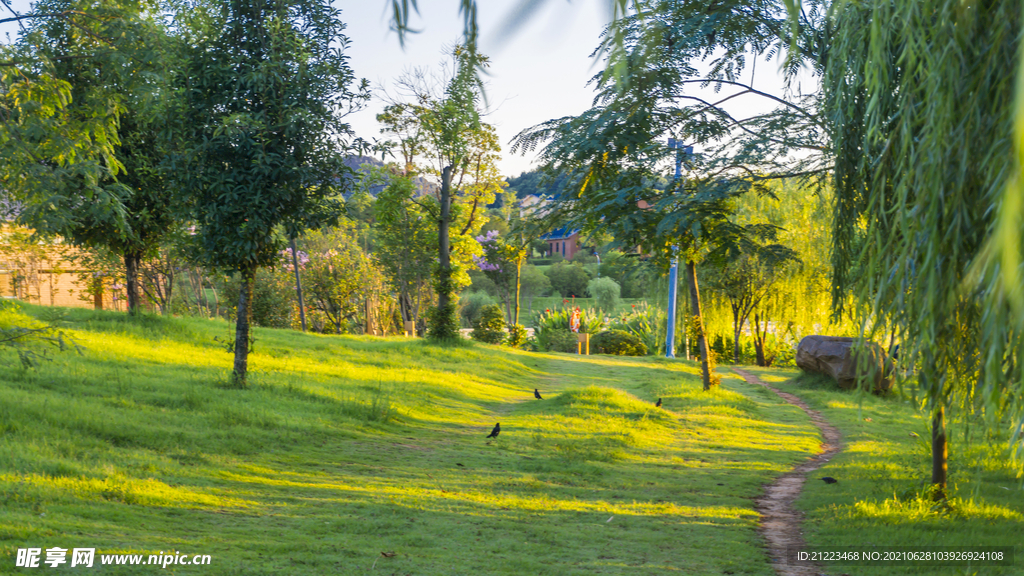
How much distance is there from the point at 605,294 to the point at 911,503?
41.4 metres

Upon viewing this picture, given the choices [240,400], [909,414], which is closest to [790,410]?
[909,414]

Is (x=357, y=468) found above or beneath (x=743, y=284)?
beneath

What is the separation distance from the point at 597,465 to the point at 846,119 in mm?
4735

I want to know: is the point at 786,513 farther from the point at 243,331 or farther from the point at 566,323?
the point at 566,323

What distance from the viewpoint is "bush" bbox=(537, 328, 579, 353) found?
27.8 meters

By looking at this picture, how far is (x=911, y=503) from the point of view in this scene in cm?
613

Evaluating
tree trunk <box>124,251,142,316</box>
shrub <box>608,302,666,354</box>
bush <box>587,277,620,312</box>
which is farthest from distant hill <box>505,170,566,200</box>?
bush <box>587,277,620,312</box>

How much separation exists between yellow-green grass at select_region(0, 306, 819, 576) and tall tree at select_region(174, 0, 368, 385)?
2.52 metres

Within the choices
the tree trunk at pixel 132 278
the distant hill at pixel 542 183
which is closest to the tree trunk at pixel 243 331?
the distant hill at pixel 542 183

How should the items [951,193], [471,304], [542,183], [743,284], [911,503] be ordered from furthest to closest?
[471,304]
[743,284]
[542,183]
[911,503]
[951,193]

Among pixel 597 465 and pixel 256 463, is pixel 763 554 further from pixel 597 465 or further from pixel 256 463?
pixel 256 463


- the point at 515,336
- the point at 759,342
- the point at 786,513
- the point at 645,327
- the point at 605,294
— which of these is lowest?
the point at 786,513

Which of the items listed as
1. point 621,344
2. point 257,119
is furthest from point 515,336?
point 257,119

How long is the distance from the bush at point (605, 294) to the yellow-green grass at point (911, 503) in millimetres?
36902
